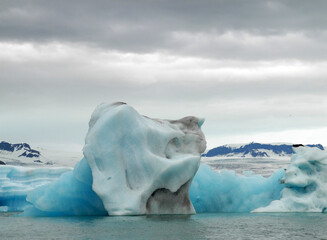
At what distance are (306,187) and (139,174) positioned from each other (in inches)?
366

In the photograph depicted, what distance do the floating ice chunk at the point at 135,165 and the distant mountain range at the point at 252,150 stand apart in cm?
15823

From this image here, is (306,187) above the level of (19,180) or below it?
below

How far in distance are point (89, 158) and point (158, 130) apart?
3080 millimetres

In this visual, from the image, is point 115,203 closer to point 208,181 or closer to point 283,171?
point 208,181

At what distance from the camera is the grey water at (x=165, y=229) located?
15735 mm

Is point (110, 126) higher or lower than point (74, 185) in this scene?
higher

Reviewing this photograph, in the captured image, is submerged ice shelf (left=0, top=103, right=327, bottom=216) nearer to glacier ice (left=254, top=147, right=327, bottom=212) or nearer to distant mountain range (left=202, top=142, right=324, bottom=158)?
glacier ice (left=254, top=147, right=327, bottom=212)

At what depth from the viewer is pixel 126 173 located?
2225cm

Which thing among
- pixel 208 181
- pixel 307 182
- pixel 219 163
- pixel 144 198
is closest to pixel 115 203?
pixel 144 198

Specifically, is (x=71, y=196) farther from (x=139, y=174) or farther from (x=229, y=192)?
(x=229, y=192)

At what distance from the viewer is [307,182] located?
26.4 meters

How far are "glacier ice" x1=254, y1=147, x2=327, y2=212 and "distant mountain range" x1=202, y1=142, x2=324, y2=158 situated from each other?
153736 millimetres

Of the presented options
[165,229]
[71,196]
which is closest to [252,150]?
[71,196]

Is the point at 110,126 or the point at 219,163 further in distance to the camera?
the point at 219,163
